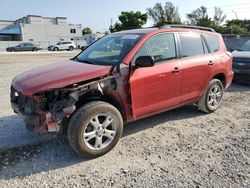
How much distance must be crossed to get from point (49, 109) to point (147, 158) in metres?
1.53

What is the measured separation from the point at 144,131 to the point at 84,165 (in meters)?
1.47

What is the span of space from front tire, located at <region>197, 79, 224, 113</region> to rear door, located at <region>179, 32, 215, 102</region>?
0.55 ft

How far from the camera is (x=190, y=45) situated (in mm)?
5219

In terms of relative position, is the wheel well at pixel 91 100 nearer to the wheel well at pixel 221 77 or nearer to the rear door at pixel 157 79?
the rear door at pixel 157 79

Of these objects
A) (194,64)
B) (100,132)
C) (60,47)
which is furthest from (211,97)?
(60,47)

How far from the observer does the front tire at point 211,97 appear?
18.3 ft

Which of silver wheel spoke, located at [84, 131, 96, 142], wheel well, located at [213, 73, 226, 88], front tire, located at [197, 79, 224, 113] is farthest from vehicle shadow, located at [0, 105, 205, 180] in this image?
wheel well, located at [213, 73, 226, 88]

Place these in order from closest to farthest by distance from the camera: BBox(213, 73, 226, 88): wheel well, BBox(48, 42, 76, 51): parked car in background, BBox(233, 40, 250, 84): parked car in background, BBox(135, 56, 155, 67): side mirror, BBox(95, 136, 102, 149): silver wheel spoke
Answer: BBox(95, 136, 102, 149): silver wheel spoke, BBox(135, 56, 155, 67): side mirror, BBox(213, 73, 226, 88): wheel well, BBox(233, 40, 250, 84): parked car in background, BBox(48, 42, 76, 51): parked car in background

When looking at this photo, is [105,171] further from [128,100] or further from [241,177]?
[241,177]

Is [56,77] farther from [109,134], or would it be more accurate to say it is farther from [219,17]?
[219,17]

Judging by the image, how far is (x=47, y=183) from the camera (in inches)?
131

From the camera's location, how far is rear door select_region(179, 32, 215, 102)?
16.5 feet

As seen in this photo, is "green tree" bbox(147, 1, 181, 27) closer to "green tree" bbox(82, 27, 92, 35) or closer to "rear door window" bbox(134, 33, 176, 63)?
"green tree" bbox(82, 27, 92, 35)

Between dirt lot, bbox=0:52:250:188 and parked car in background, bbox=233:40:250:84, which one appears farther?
parked car in background, bbox=233:40:250:84
